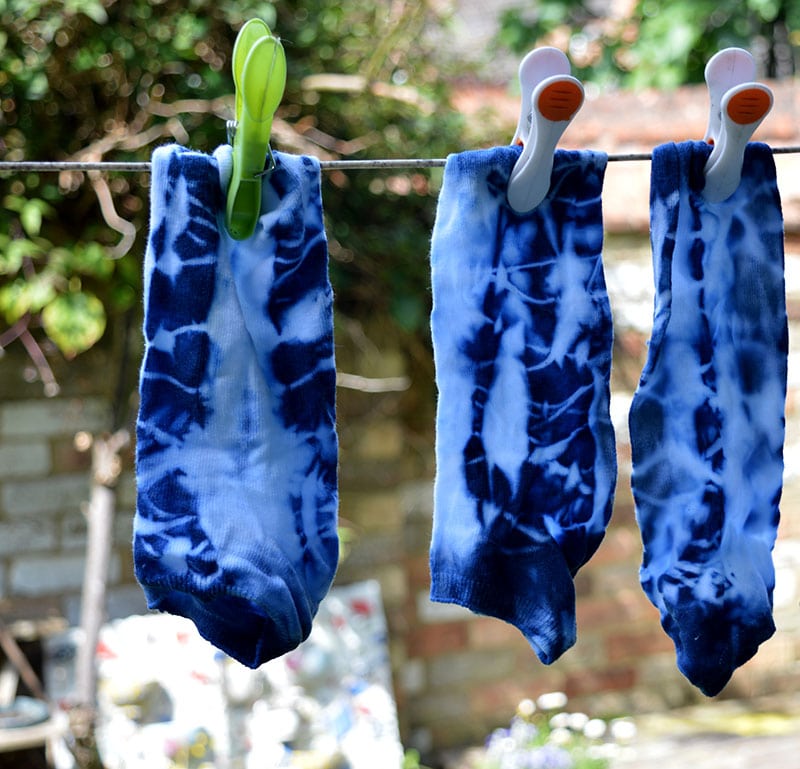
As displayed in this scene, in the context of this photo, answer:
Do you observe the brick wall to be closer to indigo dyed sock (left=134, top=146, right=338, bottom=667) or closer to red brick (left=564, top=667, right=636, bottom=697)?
red brick (left=564, top=667, right=636, bottom=697)

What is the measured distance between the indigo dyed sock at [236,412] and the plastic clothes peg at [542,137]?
22cm

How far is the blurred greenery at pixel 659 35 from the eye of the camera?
14.4 ft

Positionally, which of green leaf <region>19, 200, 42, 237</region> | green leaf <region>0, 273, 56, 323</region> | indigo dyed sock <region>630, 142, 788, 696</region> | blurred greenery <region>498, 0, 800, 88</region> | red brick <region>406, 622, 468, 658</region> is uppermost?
blurred greenery <region>498, 0, 800, 88</region>

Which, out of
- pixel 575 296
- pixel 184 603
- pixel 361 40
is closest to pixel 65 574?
pixel 361 40

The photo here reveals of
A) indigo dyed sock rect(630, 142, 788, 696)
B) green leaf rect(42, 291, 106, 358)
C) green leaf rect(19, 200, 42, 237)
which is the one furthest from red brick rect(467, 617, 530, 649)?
indigo dyed sock rect(630, 142, 788, 696)

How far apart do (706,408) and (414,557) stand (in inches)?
85.3

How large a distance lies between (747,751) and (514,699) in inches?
27.3

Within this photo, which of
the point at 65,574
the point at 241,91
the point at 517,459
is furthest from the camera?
the point at 65,574

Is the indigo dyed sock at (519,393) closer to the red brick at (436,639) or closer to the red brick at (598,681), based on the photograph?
the red brick at (436,639)

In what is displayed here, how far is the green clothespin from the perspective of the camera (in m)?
1.16

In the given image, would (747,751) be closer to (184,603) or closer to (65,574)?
(65,574)

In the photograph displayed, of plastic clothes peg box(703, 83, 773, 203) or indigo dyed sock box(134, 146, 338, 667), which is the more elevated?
plastic clothes peg box(703, 83, 773, 203)

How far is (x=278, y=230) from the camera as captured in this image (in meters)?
1.24

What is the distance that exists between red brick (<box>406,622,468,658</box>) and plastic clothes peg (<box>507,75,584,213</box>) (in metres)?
2.30
